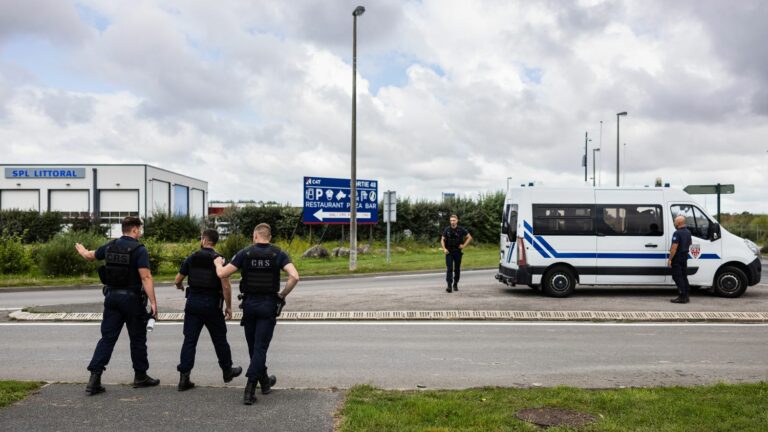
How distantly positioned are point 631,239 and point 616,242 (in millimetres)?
302

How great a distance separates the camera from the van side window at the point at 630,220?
13.5 meters

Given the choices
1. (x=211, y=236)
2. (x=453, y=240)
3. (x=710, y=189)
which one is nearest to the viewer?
(x=211, y=236)

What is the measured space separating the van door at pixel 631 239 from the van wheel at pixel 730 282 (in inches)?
42.5

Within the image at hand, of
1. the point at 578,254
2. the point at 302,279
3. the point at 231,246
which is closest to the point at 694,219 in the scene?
the point at 578,254

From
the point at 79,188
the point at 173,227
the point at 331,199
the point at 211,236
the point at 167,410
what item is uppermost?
the point at 79,188

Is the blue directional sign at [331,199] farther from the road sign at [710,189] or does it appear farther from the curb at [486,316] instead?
the curb at [486,316]

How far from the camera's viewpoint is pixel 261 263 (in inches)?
242

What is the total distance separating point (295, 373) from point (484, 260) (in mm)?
20945

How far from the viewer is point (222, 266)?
6340mm

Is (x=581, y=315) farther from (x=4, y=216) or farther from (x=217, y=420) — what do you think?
(x=4, y=216)

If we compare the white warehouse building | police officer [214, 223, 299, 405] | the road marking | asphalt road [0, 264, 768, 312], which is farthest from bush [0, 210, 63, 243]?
police officer [214, 223, 299, 405]

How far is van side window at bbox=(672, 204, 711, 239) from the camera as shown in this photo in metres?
13.4

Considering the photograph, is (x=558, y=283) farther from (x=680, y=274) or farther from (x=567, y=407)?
(x=567, y=407)

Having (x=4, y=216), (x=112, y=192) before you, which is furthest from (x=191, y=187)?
(x=4, y=216)
